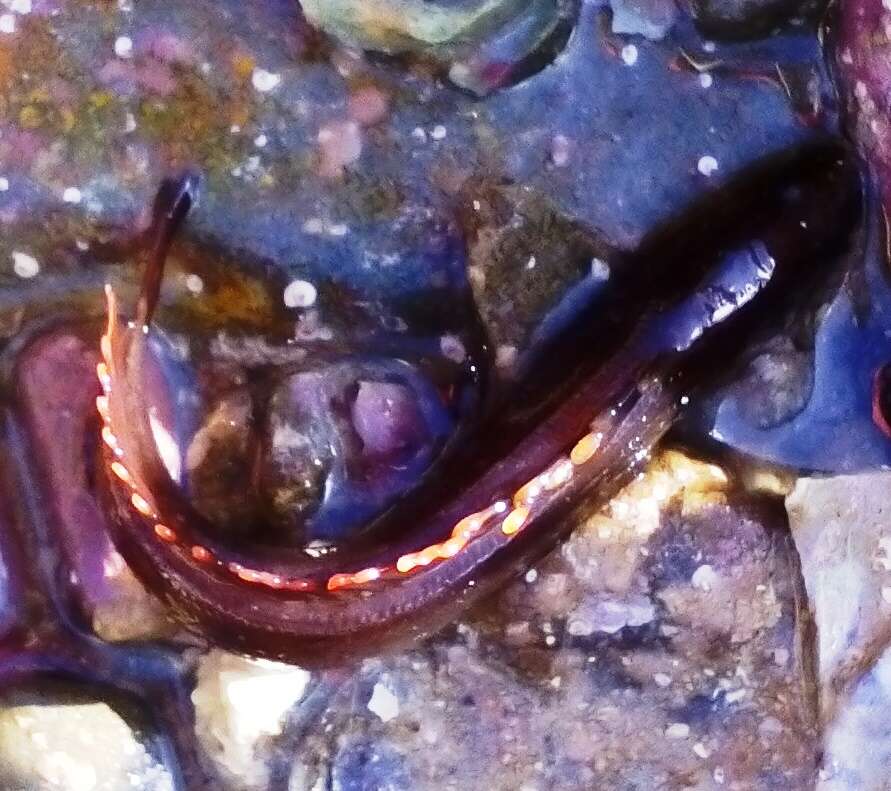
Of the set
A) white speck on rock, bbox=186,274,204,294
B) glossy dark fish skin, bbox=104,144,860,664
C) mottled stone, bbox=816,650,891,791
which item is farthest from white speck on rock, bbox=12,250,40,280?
mottled stone, bbox=816,650,891,791

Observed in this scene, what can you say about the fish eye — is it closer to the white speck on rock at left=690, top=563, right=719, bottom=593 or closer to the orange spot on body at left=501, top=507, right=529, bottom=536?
the orange spot on body at left=501, top=507, right=529, bottom=536

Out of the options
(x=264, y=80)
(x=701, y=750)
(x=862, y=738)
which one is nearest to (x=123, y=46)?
(x=264, y=80)

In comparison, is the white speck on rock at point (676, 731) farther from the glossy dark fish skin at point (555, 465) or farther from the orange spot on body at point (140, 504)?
the orange spot on body at point (140, 504)

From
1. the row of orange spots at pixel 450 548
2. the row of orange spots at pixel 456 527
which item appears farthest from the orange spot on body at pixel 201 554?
the row of orange spots at pixel 450 548

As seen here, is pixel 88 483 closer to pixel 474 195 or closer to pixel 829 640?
pixel 474 195

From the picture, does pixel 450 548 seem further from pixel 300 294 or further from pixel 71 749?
pixel 71 749

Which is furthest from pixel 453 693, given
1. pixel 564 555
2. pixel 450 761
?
pixel 564 555
